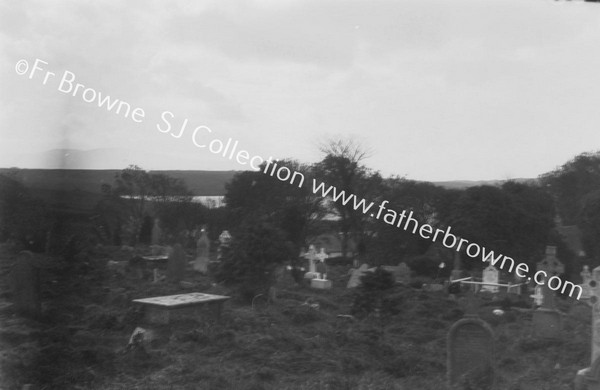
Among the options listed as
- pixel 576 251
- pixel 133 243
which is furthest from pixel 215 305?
pixel 576 251

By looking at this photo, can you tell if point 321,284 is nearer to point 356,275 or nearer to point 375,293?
point 356,275

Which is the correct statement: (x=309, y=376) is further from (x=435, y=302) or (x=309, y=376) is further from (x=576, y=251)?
(x=576, y=251)

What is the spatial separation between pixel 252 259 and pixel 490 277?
2857 mm

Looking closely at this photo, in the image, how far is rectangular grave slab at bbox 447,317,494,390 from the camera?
5397mm

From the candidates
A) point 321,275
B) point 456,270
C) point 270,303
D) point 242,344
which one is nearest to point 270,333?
point 242,344

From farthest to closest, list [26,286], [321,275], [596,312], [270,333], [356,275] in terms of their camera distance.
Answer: [321,275] < [356,275] < [270,333] < [26,286] < [596,312]

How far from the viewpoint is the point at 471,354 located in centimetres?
550

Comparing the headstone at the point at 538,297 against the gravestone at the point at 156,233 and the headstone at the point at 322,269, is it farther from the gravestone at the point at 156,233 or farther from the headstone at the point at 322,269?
the gravestone at the point at 156,233

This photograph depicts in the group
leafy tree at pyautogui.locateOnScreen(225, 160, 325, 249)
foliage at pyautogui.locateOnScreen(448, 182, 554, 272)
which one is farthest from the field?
leafy tree at pyautogui.locateOnScreen(225, 160, 325, 249)

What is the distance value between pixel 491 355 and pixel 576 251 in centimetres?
264

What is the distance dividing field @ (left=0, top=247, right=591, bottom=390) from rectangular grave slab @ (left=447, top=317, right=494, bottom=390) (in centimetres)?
15

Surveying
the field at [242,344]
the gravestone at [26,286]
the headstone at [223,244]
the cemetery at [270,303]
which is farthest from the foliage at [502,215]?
the gravestone at [26,286]

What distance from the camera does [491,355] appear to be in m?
5.44

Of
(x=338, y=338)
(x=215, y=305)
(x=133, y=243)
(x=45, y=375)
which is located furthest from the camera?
(x=133, y=243)
